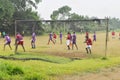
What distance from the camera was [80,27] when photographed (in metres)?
44.0

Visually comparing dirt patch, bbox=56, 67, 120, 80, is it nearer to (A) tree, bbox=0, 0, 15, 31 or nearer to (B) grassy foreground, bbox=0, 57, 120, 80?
(B) grassy foreground, bbox=0, 57, 120, 80

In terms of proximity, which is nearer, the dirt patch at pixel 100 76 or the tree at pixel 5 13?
the dirt patch at pixel 100 76

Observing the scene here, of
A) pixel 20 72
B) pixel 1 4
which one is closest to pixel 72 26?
pixel 1 4

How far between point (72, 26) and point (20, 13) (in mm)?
28191

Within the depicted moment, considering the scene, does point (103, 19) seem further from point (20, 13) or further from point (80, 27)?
point (20, 13)

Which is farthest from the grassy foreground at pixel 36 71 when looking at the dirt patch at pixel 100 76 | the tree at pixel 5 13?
the tree at pixel 5 13

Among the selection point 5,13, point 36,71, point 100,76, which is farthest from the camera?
point 5,13

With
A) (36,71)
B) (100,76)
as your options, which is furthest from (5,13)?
(36,71)

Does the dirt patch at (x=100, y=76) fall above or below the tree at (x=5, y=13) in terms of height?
below

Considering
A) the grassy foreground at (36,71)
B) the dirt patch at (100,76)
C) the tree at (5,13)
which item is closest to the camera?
the grassy foreground at (36,71)

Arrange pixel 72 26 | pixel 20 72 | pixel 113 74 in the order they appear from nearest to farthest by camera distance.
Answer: pixel 20 72
pixel 113 74
pixel 72 26

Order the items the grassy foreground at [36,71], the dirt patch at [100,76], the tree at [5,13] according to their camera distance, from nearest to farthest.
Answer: the grassy foreground at [36,71] → the dirt patch at [100,76] → the tree at [5,13]

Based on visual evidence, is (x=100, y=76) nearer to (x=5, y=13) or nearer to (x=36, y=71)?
(x=36, y=71)

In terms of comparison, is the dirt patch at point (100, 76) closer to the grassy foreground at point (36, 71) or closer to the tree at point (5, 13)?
the grassy foreground at point (36, 71)
